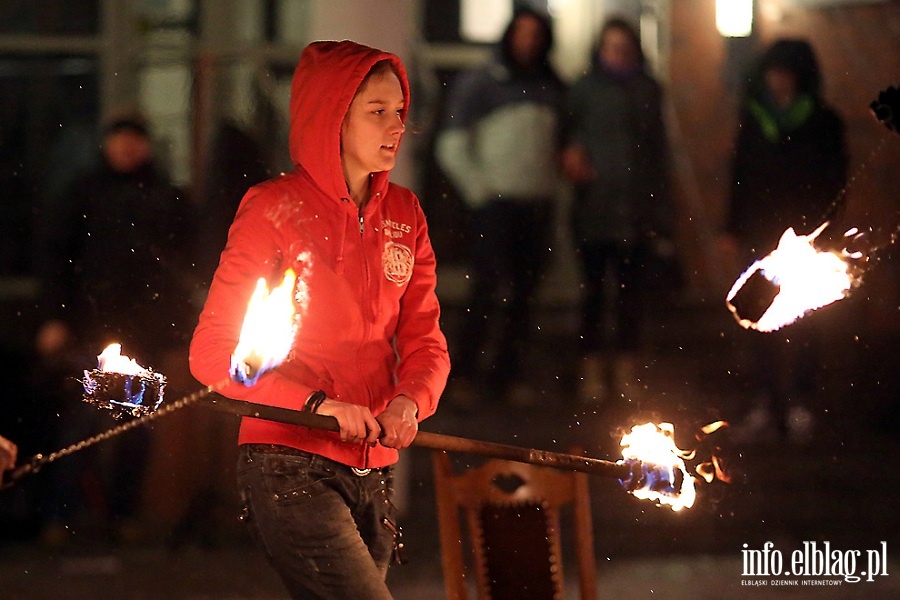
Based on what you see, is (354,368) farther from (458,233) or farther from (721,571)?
(458,233)

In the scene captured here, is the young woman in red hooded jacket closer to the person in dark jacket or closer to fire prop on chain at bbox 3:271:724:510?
fire prop on chain at bbox 3:271:724:510

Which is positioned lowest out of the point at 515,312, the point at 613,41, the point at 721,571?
the point at 721,571

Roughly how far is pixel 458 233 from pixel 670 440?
5.50 m

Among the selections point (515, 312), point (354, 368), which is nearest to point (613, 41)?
point (515, 312)

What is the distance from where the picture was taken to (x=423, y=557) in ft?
19.6

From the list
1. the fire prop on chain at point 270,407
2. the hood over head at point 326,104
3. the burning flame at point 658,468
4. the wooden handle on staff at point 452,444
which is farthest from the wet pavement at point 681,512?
the hood over head at point 326,104

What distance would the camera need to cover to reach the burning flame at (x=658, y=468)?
3.62 meters

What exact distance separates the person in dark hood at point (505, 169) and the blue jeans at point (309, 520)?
13.0 ft

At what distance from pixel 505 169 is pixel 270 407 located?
4.10 m

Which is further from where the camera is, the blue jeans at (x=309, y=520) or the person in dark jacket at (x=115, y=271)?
the person in dark jacket at (x=115, y=271)

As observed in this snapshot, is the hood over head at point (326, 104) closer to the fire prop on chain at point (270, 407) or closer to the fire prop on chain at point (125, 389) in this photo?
the fire prop on chain at point (270, 407)

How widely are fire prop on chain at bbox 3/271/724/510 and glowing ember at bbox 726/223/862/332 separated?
469 mm

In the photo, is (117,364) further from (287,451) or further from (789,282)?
(789,282)

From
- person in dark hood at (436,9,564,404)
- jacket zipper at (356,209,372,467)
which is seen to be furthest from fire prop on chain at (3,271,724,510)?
person in dark hood at (436,9,564,404)
